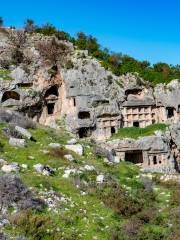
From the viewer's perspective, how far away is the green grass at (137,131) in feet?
131

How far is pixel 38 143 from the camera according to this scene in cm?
2058

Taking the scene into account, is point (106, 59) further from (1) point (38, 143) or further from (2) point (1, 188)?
(2) point (1, 188)

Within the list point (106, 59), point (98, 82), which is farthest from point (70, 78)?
point (106, 59)

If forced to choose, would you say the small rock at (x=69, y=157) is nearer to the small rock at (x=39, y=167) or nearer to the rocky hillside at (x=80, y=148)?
the rocky hillside at (x=80, y=148)

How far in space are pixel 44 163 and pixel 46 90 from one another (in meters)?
26.5

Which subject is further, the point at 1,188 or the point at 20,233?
the point at 1,188

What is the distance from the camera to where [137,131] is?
40.4 metres

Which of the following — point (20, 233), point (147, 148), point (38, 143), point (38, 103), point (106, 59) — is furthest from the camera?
point (106, 59)

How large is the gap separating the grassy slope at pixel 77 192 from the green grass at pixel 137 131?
710 inches

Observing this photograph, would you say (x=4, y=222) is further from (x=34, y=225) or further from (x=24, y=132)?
(x=24, y=132)

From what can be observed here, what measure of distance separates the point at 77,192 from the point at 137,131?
25.7m

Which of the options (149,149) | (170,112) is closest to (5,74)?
(149,149)

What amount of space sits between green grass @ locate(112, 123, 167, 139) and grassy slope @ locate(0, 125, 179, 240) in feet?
59.1

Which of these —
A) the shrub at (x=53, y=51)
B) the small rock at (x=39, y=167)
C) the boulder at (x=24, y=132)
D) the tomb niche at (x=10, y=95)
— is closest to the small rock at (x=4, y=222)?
the small rock at (x=39, y=167)
